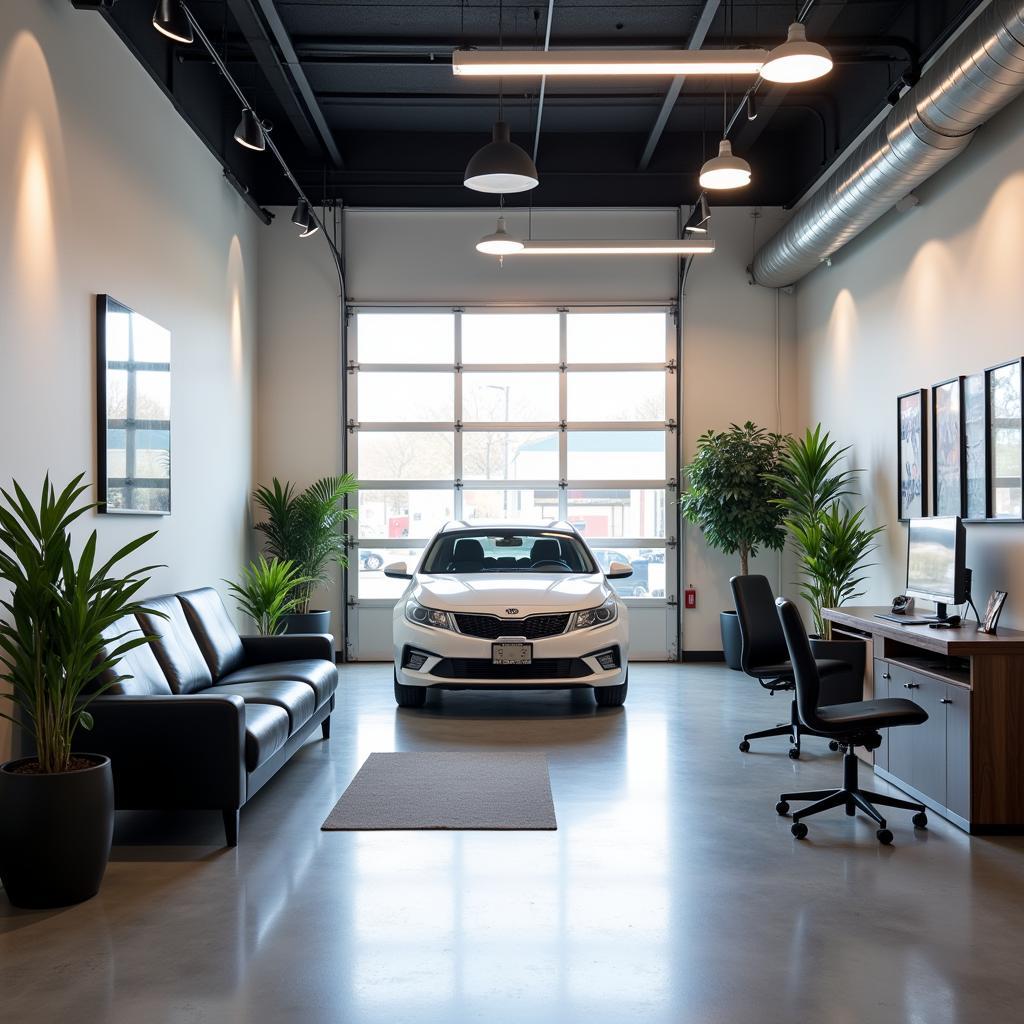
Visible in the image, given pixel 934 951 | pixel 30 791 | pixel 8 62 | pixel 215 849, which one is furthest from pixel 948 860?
pixel 8 62

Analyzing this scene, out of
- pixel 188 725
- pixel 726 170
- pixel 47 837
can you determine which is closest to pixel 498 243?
pixel 726 170

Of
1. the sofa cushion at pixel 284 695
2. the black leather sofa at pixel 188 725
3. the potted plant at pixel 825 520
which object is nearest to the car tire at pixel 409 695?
the black leather sofa at pixel 188 725

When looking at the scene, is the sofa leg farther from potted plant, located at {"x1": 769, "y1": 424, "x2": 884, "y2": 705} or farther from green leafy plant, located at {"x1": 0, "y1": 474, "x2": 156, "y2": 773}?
potted plant, located at {"x1": 769, "y1": 424, "x2": 884, "y2": 705}

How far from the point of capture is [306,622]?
8844 mm

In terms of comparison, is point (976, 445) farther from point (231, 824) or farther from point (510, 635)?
point (231, 824)

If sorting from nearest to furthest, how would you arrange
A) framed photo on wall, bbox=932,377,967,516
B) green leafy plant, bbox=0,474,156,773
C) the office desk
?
green leafy plant, bbox=0,474,156,773 → the office desk → framed photo on wall, bbox=932,377,967,516

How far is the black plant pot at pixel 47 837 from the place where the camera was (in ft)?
11.5

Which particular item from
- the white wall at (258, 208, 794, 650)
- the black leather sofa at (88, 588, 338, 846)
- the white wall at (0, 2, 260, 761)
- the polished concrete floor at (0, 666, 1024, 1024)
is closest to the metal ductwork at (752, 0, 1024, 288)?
the white wall at (258, 208, 794, 650)

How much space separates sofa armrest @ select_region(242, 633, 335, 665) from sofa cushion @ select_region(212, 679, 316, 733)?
0.79 m

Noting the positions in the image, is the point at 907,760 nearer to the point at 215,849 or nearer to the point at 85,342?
the point at 215,849

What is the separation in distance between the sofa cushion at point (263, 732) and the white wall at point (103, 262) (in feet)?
3.27

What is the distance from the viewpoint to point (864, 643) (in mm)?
5773

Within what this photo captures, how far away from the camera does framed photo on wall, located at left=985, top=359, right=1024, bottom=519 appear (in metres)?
5.42

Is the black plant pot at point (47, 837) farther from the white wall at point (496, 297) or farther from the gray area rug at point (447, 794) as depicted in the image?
the white wall at point (496, 297)
